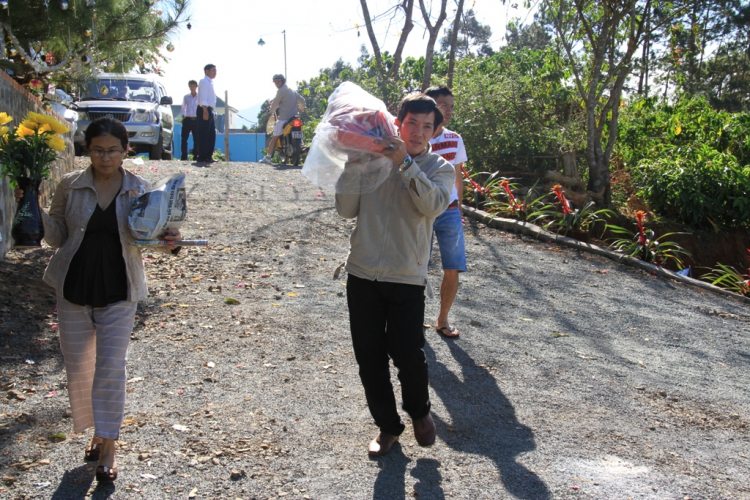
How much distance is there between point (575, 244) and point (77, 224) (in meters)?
7.27

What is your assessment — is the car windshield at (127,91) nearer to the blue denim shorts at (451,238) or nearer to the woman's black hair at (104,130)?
the blue denim shorts at (451,238)

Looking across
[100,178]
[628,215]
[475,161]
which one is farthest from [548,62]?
[100,178]

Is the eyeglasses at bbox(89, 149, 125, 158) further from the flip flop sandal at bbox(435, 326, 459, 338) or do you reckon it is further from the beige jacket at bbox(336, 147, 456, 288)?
the flip flop sandal at bbox(435, 326, 459, 338)

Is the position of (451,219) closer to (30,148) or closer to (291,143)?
(30,148)

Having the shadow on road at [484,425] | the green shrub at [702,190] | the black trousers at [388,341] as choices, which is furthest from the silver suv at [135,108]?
the black trousers at [388,341]

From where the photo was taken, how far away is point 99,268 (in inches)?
125

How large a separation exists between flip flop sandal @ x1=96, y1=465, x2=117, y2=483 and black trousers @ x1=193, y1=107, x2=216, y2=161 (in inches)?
428

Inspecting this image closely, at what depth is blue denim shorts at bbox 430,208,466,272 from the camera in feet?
16.1

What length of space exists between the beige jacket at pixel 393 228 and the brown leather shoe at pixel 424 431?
0.72 metres

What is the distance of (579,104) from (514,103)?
1.18 meters

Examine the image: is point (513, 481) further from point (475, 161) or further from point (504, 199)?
point (475, 161)

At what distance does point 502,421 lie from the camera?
396 centimetres

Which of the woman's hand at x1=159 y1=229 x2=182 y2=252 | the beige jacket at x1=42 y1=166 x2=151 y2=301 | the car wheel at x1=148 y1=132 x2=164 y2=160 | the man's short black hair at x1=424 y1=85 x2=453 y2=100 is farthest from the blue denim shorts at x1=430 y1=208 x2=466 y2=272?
the car wheel at x1=148 y1=132 x2=164 y2=160

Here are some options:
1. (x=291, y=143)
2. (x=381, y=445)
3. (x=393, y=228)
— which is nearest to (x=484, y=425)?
(x=381, y=445)
